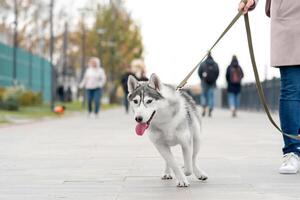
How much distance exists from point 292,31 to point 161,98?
1.84m

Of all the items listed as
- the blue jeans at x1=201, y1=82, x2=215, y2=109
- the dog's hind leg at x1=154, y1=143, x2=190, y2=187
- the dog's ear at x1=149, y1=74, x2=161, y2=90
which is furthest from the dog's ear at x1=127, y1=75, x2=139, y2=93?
the blue jeans at x1=201, y1=82, x2=215, y2=109

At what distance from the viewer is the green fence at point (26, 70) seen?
132 feet

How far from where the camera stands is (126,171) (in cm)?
702

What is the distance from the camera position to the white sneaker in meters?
6.62

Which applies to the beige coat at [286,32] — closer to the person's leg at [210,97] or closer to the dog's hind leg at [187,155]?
the dog's hind leg at [187,155]

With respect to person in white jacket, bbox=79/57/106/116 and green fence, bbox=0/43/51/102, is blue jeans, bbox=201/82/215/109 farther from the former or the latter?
green fence, bbox=0/43/51/102

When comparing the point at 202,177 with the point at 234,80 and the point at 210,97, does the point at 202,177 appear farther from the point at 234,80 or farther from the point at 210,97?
the point at 234,80

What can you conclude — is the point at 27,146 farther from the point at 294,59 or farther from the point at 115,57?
the point at 115,57

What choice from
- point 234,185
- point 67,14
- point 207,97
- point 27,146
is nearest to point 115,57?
point 67,14

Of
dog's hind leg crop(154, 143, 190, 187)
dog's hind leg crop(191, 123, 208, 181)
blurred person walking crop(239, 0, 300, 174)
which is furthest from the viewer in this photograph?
blurred person walking crop(239, 0, 300, 174)

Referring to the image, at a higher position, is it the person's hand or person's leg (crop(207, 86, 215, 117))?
the person's hand

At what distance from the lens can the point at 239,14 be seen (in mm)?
6730

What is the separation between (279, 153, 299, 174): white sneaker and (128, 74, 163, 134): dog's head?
1.67 metres

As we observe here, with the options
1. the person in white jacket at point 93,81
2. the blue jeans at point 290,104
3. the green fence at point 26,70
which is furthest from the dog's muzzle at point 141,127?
the green fence at point 26,70
